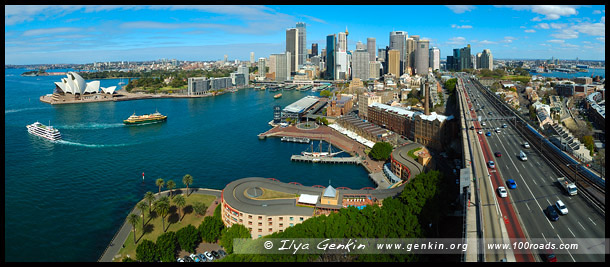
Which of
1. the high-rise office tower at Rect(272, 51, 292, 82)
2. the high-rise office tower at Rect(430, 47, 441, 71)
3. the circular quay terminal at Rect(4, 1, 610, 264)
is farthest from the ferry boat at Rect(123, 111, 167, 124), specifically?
the high-rise office tower at Rect(430, 47, 441, 71)

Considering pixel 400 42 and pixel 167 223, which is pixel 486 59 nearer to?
pixel 400 42

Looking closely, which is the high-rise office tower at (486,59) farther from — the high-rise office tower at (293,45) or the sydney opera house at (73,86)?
the sydney opera house at (73,86)

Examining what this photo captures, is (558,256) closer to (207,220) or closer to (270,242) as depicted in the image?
(270,242)

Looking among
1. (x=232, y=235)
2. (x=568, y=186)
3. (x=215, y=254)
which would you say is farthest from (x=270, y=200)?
(x=568, y=186)

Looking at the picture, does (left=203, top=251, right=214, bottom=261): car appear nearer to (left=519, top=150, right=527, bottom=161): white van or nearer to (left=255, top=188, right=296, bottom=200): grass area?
(left=255, top=188, right=296, bottom=200): grass area

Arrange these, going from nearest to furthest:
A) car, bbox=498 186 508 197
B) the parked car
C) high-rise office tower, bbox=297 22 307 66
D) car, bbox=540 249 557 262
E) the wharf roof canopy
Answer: car, bbox=540 249 557 262, car, bbox=498 186 508 197, the parked car, the wharf roof canopy, high-rise office tower, bbox=297 22 307 66

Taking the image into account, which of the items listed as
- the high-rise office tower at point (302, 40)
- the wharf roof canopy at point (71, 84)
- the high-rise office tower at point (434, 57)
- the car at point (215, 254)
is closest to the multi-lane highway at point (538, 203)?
the car at point (215, 254)
